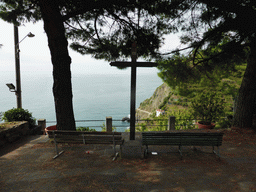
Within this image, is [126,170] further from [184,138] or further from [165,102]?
[165,102]

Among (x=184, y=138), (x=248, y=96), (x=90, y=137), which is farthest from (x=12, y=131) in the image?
(x=248, y=96)

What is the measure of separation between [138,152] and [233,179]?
6.41 ft

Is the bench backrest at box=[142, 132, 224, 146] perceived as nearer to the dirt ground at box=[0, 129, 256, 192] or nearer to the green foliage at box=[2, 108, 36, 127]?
the dirt ground at box=[0, 129, 256, 192]

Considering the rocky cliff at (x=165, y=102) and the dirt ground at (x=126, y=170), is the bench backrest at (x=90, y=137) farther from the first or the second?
the rocky cliff at (x=165, y=102)

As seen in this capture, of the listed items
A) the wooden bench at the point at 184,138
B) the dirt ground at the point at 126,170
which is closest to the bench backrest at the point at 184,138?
the wooden bench at the point at 184,138

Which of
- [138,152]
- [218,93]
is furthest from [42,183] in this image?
[218,93]

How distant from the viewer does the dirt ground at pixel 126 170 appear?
9.47 ft

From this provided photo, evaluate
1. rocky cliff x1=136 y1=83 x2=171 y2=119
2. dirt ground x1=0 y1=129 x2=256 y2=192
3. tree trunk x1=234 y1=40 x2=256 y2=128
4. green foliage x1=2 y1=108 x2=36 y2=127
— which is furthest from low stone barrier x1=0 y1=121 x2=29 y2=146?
rocky cliff x1=136 y1=83 x2=171 y2=119

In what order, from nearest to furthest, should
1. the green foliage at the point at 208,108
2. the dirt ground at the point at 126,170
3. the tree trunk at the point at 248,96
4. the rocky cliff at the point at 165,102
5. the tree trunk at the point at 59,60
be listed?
the dirt ground at the point at 126,170, the tree trunk at the point at 59,60, the tree trunk at the point at 248,96, the green foliage at the point at 208,108, the rocky cliff at the point at 165,102

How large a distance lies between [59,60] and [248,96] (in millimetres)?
6874

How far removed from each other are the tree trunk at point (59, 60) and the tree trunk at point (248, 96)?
248 inches

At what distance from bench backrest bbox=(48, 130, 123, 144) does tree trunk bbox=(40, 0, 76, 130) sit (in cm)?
137

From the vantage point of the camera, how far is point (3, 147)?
5.38 metres

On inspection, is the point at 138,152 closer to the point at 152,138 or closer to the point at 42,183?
the point at 152,138
